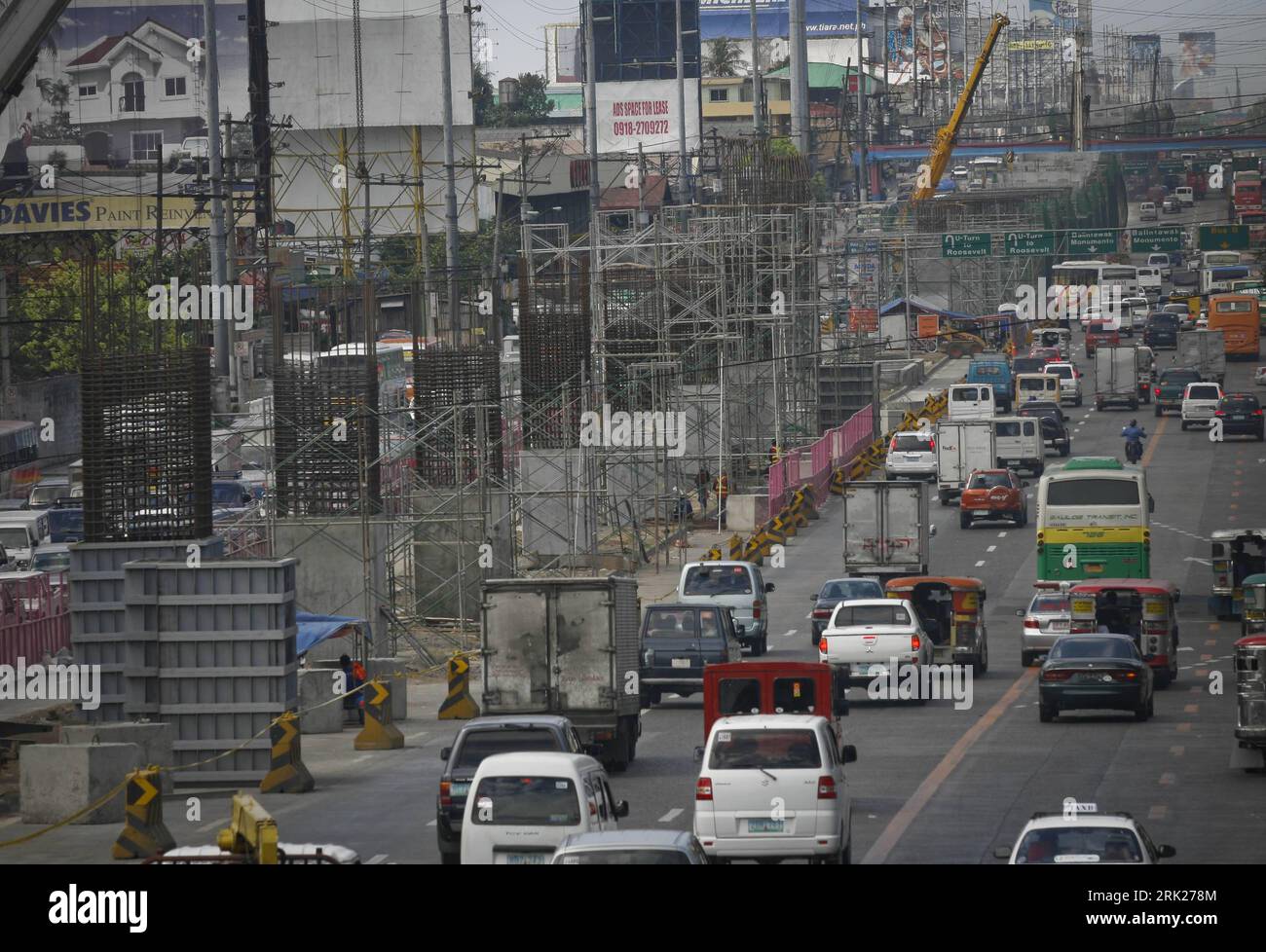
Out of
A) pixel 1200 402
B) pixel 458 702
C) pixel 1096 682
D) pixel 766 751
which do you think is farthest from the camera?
pixel 1200 402

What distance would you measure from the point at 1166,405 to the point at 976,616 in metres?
45.7

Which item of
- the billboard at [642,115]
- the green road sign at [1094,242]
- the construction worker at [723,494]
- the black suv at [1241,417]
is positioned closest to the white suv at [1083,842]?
the construction worker at [723,494]

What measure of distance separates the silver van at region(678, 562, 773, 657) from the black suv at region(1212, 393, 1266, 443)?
34024mm

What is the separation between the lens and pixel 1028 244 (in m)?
91.2

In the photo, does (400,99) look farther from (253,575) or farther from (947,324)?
(253,575)

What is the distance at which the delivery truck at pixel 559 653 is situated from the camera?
28703 millimetres

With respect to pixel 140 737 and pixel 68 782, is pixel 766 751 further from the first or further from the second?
pixel 140 737

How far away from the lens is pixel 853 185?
184m

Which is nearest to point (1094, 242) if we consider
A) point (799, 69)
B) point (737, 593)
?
point (799, 69)

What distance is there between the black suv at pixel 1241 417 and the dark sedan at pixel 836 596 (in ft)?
112

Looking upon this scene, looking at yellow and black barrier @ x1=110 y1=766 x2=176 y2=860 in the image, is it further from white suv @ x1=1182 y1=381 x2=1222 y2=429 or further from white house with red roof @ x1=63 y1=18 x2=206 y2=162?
white house with red roof @ x1=63 y1=18 x2=206 y2=162

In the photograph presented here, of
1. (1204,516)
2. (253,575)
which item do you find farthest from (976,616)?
(1204,516)

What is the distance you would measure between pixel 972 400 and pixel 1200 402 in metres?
7.80

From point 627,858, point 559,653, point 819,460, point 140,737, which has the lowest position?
point 140,737
